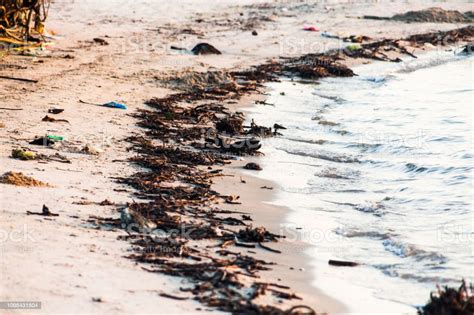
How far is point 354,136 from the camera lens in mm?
10297

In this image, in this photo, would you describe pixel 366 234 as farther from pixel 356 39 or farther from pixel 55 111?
pixel 356 39

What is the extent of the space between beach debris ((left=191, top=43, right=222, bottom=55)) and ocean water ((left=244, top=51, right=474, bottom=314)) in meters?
2.21

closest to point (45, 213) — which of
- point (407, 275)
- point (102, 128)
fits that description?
point (407, 275)

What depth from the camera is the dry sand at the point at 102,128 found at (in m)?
4.65

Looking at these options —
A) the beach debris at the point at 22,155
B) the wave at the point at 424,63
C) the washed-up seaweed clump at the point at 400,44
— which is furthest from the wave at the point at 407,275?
the washed-up seaweed clump at the point at 400,44

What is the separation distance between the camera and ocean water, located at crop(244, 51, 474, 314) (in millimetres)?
5500

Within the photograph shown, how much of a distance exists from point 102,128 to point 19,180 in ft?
8.40

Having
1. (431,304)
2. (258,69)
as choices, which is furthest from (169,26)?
(431,304)

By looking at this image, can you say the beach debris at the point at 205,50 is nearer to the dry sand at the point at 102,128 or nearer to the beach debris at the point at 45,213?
the dry sand at the point at 102,128

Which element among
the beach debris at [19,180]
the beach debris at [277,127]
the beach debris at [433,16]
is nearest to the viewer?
the beach debris at [19,180]

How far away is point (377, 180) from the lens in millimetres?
8219

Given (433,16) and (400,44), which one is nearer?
(400,44)

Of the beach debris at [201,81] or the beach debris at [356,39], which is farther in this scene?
the beach debris at [356,39]

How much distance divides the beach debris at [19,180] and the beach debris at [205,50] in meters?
8.85
